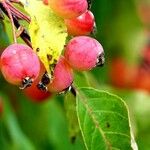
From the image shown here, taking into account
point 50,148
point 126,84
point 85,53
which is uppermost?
point 85,53

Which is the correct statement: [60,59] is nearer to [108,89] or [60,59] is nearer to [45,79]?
[45,79]

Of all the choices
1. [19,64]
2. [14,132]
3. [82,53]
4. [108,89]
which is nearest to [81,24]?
[82,53]

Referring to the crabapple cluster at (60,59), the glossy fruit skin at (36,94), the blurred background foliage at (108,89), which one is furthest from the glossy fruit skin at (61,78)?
the blurred background foliage at (108,89)

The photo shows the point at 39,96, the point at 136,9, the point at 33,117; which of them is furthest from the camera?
the point at 136,9

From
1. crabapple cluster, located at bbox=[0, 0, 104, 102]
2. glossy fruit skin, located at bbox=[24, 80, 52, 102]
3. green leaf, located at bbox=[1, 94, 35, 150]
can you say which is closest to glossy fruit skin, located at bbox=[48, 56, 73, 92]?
crabapple cluster, located at bbox=[0, 0, 104, 102]

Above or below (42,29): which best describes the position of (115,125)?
below

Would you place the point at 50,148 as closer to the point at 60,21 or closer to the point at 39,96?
the point at 39,96

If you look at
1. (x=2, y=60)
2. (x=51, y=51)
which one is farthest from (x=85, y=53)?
(x=2, y=60)
